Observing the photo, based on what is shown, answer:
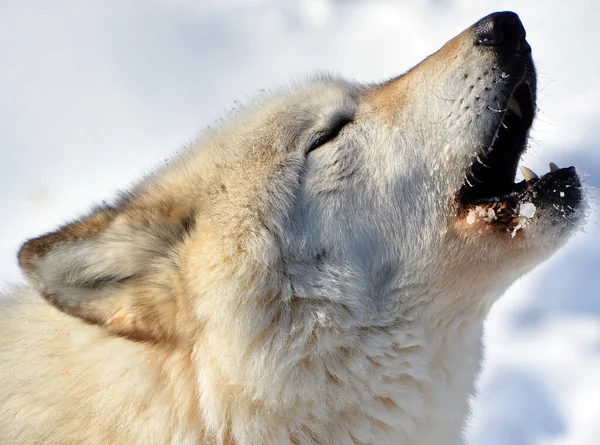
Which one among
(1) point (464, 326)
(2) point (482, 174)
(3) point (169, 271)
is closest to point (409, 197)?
(2) point (482, 174)

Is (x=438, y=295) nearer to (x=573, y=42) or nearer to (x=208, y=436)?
(x=208, y=436)

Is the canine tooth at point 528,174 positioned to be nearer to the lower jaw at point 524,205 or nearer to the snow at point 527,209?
the lower jaw at point 524,205

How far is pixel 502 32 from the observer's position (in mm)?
2508

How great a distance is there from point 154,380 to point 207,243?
530mm

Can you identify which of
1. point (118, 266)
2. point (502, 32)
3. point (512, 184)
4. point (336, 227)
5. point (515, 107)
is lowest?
point (118, 266)

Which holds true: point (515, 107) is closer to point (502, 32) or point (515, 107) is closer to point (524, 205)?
point (502, 32)

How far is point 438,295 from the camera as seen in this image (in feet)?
7.89

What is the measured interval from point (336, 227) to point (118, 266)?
834 millimetres

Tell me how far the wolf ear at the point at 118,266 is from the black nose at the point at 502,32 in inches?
53.5

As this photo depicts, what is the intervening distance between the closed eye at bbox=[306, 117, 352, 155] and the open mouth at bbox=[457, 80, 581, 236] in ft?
1.85

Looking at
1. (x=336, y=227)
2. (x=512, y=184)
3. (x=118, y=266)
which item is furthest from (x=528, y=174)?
(x=118, y=266)

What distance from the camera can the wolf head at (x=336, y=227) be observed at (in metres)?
2.27

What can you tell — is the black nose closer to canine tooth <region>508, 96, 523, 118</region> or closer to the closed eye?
canine tooth <region>508, 96, 523, 118</region>

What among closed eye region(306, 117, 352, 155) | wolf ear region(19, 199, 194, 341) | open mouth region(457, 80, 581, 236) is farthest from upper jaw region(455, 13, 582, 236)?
wolf ear region(19, 199, 194, 341)
